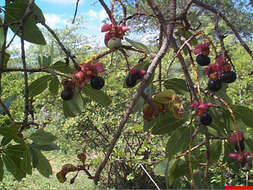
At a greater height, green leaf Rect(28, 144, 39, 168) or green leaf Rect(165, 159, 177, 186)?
green leaf Rect(28, 144, 39, 168)

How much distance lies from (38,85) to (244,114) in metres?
0.50

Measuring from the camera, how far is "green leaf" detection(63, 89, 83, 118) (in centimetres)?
80

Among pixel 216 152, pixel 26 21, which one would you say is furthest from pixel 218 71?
pixel 26 21

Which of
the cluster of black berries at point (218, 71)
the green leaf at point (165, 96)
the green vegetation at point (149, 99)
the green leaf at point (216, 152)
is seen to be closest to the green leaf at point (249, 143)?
the green vegetation at point (149, 99)

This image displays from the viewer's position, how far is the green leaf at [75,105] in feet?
2.62

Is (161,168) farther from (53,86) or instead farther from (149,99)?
(149,99)

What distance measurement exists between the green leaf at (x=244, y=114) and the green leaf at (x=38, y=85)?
1.52ft

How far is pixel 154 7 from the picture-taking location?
66 cm

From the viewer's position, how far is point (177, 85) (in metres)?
0.82

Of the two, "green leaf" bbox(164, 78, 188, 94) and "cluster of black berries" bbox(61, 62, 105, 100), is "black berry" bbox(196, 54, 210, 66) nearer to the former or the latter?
"green leaf" bbox(164, 78, 188, 94)

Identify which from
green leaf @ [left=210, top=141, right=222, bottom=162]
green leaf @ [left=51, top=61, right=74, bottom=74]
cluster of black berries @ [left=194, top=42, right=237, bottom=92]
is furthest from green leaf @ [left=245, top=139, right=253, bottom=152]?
green leaf @ [left=51, top=61, right=74, bottom=74]

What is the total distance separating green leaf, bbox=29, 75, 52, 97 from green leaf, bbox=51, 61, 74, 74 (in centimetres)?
7

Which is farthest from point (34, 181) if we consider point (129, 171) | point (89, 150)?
point (129, 171)

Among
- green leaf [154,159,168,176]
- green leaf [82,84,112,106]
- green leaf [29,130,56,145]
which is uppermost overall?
green leaf [82,84,112,106]
